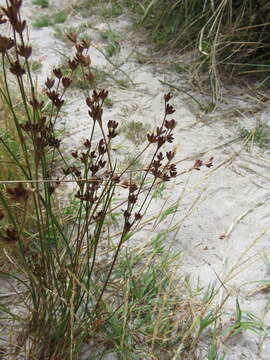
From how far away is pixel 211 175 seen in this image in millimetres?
2271

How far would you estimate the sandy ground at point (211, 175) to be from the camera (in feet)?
5.42

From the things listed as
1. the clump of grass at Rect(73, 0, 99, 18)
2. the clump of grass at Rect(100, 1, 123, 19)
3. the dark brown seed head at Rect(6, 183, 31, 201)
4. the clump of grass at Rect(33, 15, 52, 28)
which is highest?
the clump of grass at Rect(73, 0, 99, 18)

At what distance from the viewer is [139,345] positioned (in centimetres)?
139

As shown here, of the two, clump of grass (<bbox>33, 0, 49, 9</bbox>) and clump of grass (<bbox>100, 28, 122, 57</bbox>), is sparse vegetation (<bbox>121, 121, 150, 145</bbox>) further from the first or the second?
clump of grass (<bbox>33, 0, 49, 9</bbox>)

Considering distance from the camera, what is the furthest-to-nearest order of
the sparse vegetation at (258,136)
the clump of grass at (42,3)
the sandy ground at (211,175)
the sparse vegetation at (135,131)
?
the clump of grass at (42,3), the sparse vegetation at (135,131), the sparse vegetation at (258,136), the sandy ground at (211,175)

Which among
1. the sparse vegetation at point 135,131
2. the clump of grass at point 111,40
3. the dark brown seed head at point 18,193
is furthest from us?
the clump of grass at point 111,40

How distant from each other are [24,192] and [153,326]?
805mm

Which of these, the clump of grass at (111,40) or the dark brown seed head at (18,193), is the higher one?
the clump of grass at (111,40)

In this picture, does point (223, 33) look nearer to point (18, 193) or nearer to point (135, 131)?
point (135, 131)

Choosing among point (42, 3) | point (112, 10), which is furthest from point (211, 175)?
point (42, 3)

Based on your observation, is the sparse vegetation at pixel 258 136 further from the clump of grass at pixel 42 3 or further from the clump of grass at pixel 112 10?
the clump of grass at pixel 42 3

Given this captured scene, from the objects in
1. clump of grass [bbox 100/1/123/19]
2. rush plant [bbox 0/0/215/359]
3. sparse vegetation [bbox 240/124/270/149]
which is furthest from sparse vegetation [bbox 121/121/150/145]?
clump of grass [bbox 100/1/123/19]

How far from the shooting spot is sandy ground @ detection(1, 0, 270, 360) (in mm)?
1653

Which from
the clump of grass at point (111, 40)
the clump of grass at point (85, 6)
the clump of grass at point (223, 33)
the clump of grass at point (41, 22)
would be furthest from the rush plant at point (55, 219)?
the clump of grass at point (85, 6)
